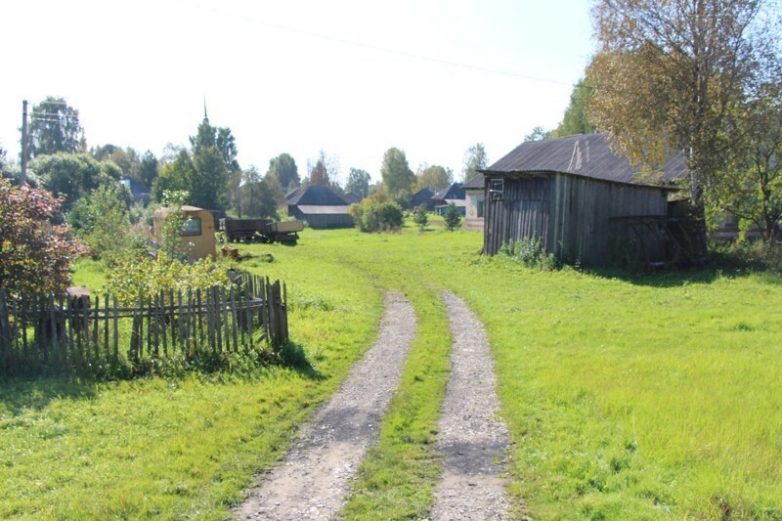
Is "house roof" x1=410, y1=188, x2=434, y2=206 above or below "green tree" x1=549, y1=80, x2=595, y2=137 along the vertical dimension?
below

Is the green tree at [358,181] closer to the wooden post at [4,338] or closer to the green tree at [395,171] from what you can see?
the green tree at [395,171]

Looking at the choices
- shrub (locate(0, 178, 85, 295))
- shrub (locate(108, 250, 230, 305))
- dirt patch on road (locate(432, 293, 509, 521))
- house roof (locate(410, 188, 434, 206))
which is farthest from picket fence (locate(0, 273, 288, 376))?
house roof (locate(410, 188, 434, 206))

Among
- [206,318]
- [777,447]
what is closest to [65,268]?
[206,318]

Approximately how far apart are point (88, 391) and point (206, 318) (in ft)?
6.47

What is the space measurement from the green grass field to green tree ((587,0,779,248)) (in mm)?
10351

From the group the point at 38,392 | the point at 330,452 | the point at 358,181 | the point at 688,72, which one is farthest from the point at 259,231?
the point at 358,181

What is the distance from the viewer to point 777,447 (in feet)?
18.9

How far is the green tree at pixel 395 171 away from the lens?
93.7 metres

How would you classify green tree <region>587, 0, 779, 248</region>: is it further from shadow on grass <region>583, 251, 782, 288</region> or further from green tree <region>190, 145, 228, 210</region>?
green tree <region>190, 145, 228, 210</region>

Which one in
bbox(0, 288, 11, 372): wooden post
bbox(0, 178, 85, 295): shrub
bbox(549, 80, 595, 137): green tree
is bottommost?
bbox(0, 288, 11, 372): wooden post

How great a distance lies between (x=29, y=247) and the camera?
1001cm

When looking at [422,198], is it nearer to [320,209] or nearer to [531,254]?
[320,209]

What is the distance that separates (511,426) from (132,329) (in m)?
5.82

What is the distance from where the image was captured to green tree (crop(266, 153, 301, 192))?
13925cm
